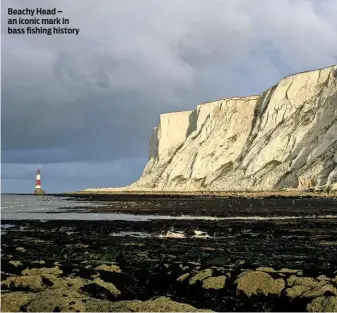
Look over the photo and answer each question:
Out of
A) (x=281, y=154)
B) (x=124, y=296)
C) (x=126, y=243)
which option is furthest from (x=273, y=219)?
(x=281, y=154)

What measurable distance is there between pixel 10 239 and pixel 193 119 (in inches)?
2749

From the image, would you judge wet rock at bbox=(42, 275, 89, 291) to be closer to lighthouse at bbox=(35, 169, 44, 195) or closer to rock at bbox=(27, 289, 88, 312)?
rock at bbox=(27, 289, 88, 312)

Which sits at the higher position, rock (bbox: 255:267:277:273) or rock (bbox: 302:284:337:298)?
rock (bbox: 255:267:277:273)

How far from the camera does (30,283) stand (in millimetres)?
7906

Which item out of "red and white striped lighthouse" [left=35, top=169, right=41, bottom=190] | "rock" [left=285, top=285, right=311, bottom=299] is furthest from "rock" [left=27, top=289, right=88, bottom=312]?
"red and white striped lighthouse" [left=35, top=169, right=41, bottom=190]

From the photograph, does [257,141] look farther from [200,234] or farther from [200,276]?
[200,276]

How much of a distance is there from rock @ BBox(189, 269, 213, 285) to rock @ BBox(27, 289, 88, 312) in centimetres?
203

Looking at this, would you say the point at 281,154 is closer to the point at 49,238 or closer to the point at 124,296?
the point at 49,238

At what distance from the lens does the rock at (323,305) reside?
6.47 metres

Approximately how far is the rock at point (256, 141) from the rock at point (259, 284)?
41.1 m

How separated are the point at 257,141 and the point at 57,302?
59.3 meters

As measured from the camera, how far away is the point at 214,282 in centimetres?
798

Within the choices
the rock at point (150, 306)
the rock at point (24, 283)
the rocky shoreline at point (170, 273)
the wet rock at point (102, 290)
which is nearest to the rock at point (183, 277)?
the rocky shoreline at point (170, 273)

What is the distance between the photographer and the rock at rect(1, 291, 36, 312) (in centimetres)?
649
